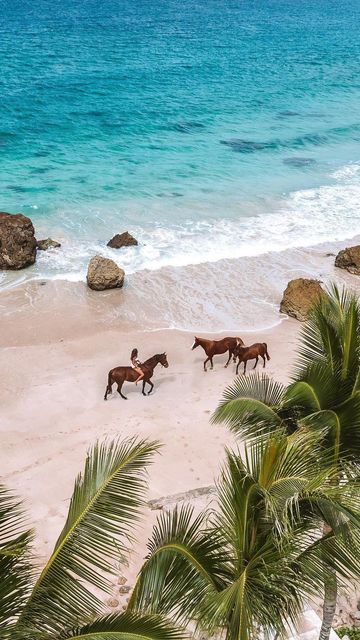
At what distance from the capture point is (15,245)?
77.1ft

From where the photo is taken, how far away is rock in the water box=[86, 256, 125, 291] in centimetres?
2206

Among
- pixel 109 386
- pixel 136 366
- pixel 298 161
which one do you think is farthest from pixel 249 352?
pixel 298 161

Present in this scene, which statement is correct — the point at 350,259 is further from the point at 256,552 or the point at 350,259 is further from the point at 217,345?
the point at 256,552

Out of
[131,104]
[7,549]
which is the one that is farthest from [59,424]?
[131,104]

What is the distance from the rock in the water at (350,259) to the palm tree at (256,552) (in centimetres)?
1809

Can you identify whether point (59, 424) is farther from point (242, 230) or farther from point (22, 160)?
point (22, 160)

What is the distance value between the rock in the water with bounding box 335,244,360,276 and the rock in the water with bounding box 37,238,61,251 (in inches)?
414

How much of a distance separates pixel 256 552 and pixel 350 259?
61.6 feet

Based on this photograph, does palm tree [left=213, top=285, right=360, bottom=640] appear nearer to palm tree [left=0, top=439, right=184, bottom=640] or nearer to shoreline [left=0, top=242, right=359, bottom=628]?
palm tree [left=0, top=439, right=184, bottom=640]

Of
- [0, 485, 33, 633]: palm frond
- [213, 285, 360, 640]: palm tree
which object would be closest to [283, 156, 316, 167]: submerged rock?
[213, 285, 360, 640]: palm tree

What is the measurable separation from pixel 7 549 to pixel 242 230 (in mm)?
23594

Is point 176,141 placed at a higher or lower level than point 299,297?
lower

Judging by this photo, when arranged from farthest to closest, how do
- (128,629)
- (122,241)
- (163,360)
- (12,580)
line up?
(122,241) → (163,360) → (12,580) → (128,629)

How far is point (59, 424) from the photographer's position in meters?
15.1
